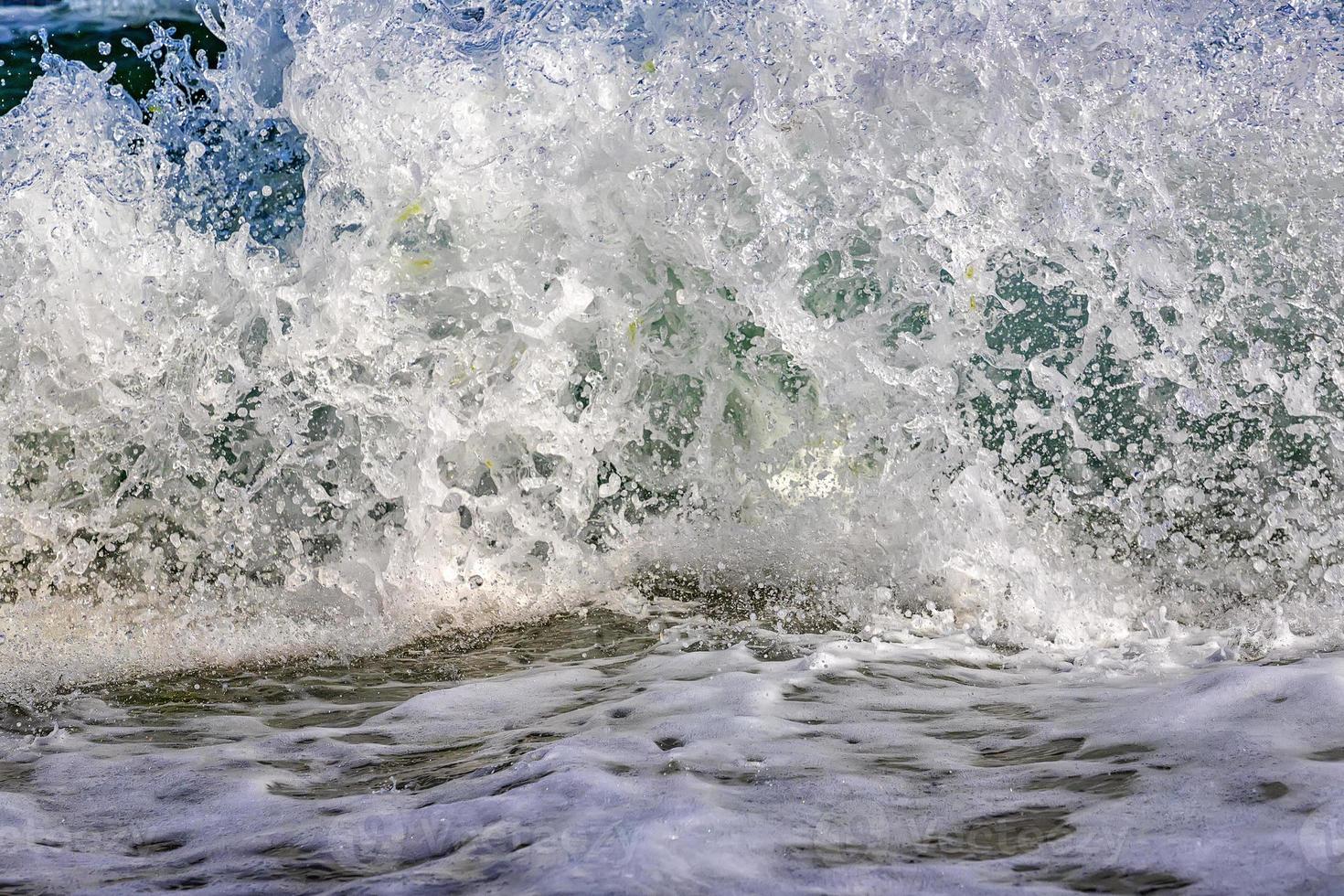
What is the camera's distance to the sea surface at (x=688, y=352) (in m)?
2.90

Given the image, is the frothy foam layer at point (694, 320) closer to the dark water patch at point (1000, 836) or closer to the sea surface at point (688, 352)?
the sea surface at point (688, 352)

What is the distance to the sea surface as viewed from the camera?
9.53ft

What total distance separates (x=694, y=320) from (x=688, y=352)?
93 mm

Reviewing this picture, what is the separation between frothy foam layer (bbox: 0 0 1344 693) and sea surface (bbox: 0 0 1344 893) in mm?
12

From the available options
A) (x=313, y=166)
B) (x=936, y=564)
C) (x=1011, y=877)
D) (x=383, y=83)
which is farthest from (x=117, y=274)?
(x=1011, y=877)

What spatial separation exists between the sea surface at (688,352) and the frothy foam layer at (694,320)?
12mm

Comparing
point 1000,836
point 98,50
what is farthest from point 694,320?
point 98,50

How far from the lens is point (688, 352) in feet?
11.2

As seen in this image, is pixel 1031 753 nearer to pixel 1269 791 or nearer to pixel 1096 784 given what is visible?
pixel 1096 784

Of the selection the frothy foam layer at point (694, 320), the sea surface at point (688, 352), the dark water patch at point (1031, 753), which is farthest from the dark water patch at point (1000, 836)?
the frothy foam layer at point (694, 320)

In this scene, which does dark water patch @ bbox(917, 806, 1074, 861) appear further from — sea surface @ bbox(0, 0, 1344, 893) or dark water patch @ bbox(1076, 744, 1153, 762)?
sea surface @ bbox(0, 0, 1344, 893)

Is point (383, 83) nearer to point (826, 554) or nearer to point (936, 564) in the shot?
point (826, 554)

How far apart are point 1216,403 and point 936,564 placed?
35.8 inches

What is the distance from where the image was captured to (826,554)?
10.2ft
